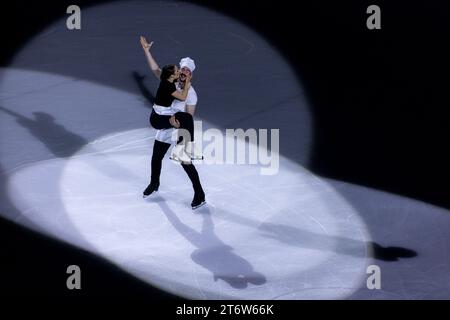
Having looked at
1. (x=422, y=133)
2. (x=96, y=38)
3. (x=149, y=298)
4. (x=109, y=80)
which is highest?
(x=96, y=38)

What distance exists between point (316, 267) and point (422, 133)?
2975 millimetres

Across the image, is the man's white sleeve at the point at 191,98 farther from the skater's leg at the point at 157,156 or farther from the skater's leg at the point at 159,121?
the skater's leg at the point at 157,156

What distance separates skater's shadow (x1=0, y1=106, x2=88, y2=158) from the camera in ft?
23.8

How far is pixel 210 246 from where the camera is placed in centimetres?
572

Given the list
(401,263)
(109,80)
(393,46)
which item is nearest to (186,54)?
(109,80)

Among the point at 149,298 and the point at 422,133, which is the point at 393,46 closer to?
the point at 422,133

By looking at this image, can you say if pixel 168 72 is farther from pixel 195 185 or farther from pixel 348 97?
pixel 348 97

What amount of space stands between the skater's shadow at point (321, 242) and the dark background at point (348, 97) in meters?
1.03

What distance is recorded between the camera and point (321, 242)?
5.81 meters

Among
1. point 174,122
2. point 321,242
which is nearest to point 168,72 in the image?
point 174,122

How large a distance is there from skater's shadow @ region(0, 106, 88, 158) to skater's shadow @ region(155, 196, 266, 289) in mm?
1717

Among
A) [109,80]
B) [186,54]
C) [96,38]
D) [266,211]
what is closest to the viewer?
[266,211]

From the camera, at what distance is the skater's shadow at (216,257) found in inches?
210

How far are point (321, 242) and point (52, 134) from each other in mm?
3450
